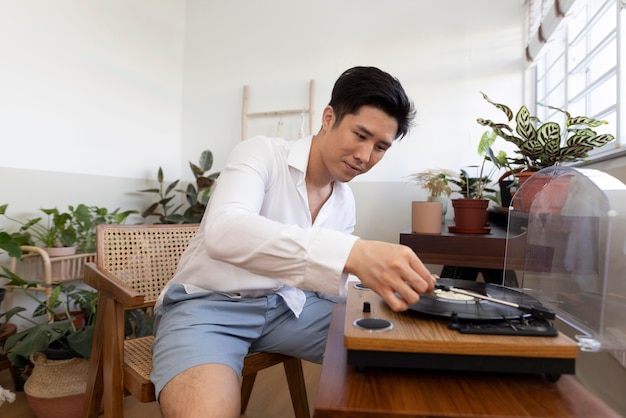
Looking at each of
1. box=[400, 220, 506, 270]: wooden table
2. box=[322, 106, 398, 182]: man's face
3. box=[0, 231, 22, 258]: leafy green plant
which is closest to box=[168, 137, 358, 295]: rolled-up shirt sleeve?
box=[322, 106, 398, 182]: man's face

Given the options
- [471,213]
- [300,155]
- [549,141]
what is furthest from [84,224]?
[549,141]

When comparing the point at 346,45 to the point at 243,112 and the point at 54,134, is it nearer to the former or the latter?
the point at 243,112

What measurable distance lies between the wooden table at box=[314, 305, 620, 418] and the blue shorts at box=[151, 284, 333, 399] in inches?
16.0

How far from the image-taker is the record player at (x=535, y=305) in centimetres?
50

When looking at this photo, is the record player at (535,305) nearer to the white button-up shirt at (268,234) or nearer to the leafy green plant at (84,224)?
the white button-up shirt at (268,234)

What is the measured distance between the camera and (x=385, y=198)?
2629 mm

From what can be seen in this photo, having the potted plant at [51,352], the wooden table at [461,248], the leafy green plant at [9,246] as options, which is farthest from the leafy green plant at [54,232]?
the wooden table at [461,248]

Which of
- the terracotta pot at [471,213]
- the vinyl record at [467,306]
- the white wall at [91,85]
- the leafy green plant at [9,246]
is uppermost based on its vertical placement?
the white wall at [91,85]

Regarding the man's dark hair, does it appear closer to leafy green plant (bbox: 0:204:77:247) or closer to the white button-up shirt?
→ the white button-up shirt

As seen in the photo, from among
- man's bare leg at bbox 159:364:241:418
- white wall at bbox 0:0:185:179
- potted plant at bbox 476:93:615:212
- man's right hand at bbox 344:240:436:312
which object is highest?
white wall at bbox 0:0:185:179

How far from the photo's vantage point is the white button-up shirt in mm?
631

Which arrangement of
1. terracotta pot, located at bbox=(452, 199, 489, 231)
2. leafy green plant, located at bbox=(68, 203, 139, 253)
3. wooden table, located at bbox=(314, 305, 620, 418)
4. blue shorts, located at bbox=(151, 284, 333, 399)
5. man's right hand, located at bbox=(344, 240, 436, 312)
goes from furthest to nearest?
leafy green plant, located at bbox=(68, 203, 139, 253)
terracotta pot, located at bbox=(452, 199, 489, 231)
blue shorts, located at bbox=(151, 284, 333, 399)
man's right hand, located at bbox=(344, 240, 436, 312)
wooden table, located at bbox=(314, 305, 620, 418)

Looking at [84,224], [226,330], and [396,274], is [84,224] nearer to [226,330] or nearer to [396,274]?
[226,330]

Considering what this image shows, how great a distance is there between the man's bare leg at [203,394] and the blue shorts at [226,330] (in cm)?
2
